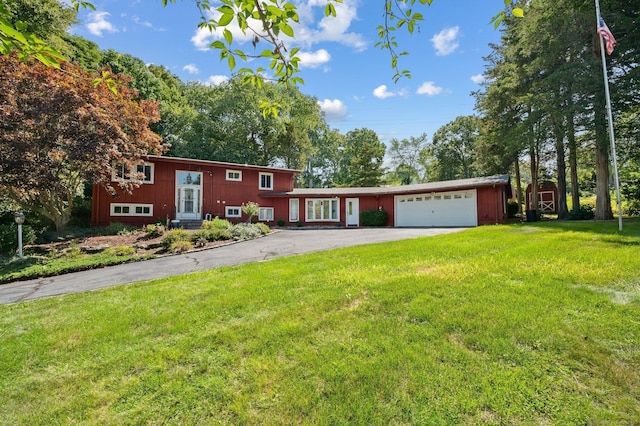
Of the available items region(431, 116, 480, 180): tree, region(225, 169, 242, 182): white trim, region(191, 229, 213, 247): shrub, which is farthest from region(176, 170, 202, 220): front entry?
region(431, 116, 480, 180): tree

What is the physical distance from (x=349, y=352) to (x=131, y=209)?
18.5 meters

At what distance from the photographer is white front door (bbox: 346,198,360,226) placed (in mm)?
20859

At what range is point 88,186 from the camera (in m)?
18.1

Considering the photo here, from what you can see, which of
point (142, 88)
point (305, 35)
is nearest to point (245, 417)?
point (305, 35)

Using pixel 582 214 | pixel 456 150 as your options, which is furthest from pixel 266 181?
pixel 456 150

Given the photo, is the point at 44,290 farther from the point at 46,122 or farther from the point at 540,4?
the point at 540,4

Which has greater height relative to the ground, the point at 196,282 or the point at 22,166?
the point at 22,166

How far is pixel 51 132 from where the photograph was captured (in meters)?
10.8

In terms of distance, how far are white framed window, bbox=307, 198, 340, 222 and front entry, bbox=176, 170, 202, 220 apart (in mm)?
7327

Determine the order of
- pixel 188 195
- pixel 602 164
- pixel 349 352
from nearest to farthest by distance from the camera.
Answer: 1. pixel 349 352
2. pixel 602 164
3. pixel 188 195

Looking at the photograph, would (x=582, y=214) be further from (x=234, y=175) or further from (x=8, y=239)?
(x=8, y=239)

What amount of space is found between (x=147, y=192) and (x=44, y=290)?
500 inches

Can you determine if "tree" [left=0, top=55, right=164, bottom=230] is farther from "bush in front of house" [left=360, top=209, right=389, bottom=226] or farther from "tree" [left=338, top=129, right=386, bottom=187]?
"tree" [left=338, top=129, right=386, bottom=187]

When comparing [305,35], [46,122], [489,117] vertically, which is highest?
[489,117]
